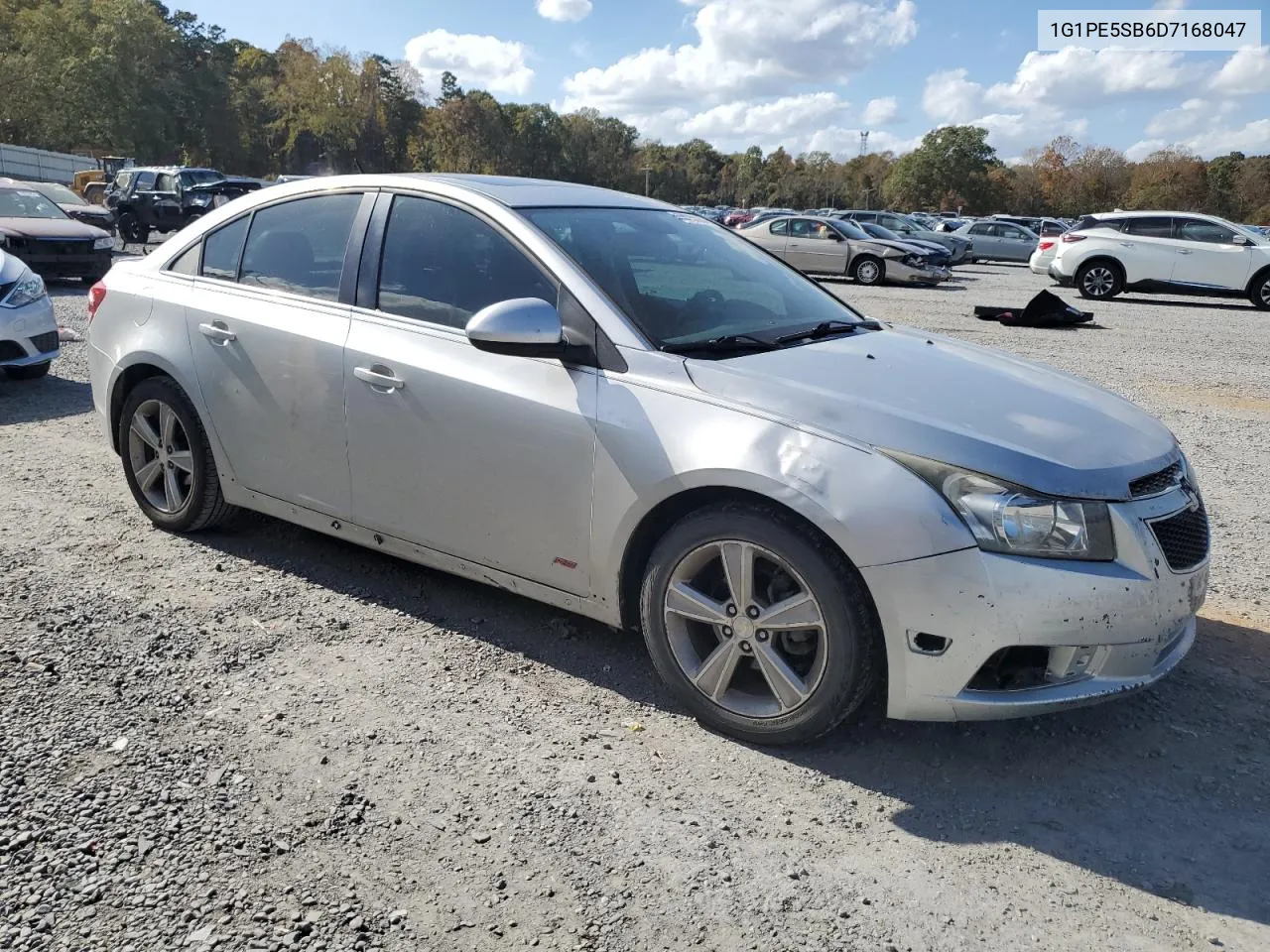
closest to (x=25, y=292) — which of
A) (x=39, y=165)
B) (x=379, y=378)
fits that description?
(x=379, y=378)

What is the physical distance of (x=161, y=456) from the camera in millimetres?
4809

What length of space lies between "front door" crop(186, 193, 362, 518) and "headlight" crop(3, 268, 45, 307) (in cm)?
→ 447

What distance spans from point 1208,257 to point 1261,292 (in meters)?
1.11

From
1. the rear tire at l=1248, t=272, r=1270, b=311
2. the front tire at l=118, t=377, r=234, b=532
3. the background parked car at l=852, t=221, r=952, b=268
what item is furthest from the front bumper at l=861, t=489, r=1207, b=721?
the background parked car at l=852, t=221, r=952, b=268

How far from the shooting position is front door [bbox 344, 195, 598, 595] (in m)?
3.43

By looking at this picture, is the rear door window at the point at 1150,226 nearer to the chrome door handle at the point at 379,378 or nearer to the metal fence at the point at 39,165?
the chrome door handle at the point at 379,378

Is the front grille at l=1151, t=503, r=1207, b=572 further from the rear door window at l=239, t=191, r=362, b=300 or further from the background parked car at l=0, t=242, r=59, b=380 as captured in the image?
the background parked car at l=0, t=242, r=59, b=380

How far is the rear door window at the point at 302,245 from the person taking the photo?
4.17m

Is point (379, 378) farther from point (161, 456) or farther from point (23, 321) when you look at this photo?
point (23, 321)

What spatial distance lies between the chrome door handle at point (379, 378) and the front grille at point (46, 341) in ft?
18.6

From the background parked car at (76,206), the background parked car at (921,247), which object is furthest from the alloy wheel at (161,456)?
the background parked car at (921,247)

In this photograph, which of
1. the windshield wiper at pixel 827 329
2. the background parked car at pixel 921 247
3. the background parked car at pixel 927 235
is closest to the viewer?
the windshield wiper at pixel 827 329

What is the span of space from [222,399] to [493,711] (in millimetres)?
1996

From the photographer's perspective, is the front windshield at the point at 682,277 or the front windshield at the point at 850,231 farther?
the front windshield at the point at 850,231
